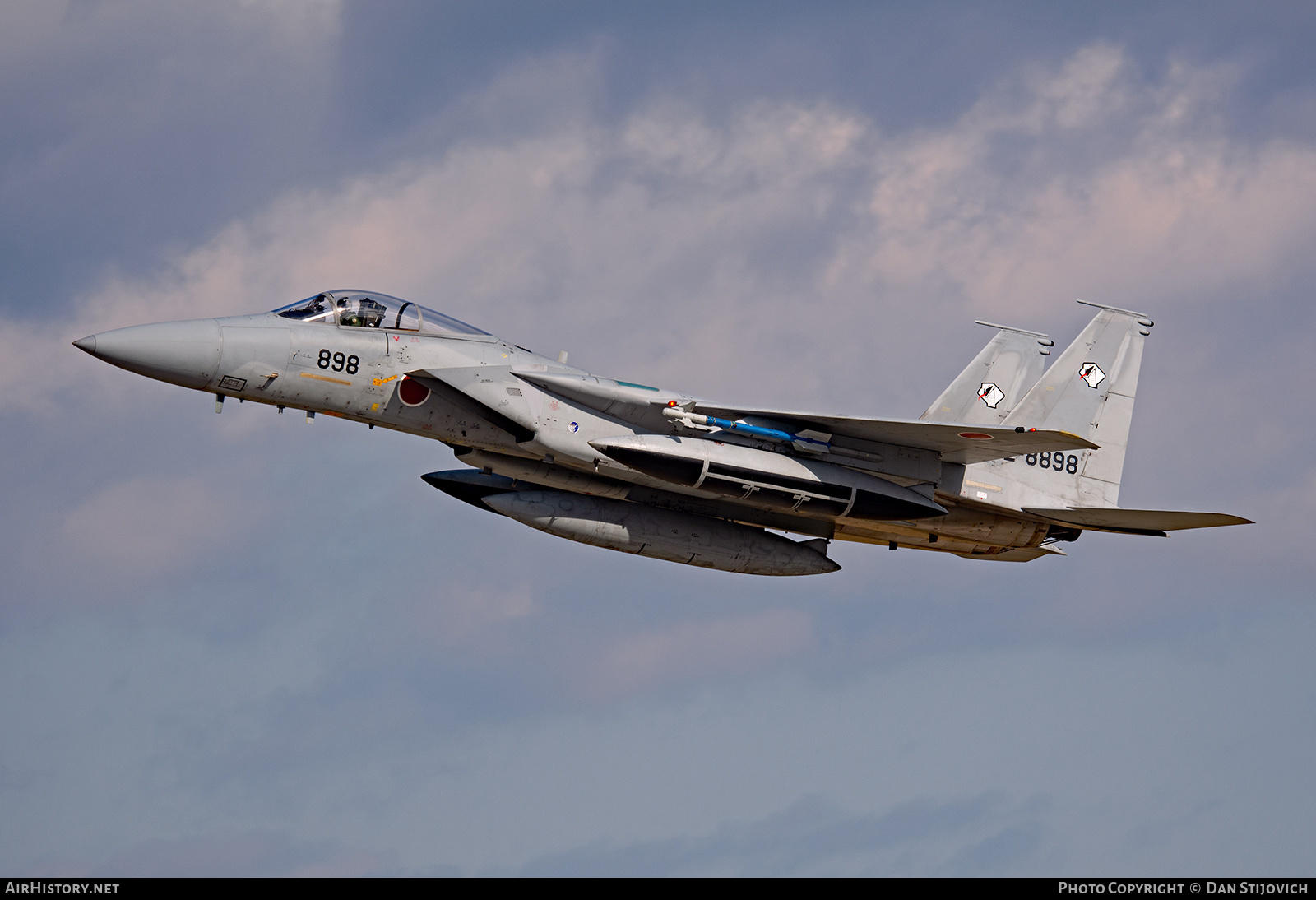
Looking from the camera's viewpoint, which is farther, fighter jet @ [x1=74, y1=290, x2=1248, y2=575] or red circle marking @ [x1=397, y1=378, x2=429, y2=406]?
red circle marking @ [x1=397, y1=378, x2=429, y2=406]

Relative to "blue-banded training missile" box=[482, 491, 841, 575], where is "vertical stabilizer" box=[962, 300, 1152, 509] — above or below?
above

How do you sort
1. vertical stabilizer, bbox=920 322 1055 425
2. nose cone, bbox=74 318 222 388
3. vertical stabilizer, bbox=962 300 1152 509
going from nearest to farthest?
nose cone, bbox=74 318 222 388
vertical stabilizer, bbox=962 300 1152 509
vertical stabilizer, bbox=920 322 1055 425

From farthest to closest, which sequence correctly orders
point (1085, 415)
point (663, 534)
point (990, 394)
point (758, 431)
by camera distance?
1. point (990, 394)
2. point (1085, 415)
3. point (663, 534)
4. point (758, 431)

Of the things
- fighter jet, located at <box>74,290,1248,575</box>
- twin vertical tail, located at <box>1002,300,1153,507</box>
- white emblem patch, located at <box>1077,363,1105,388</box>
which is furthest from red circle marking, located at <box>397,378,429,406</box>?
white emblem patch, located at <box>1077,363,1105,388</box>

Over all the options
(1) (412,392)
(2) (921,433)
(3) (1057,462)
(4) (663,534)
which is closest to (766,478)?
(2) (921,433)

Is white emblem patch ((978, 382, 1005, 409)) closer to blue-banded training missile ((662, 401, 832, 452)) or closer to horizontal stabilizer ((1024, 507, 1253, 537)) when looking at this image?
horizontal stabilizer ((1024, 507, 1253, 537))

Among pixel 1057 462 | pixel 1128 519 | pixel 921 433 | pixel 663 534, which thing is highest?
pixel 1057 462

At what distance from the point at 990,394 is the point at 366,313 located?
11623mm

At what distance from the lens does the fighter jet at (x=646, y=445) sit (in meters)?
21.4

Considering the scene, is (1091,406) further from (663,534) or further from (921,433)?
(663,534)

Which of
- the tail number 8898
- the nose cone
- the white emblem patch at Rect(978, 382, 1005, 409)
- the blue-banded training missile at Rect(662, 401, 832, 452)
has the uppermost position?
the white emblem patch at Rect(978, 382, 1005, 409)

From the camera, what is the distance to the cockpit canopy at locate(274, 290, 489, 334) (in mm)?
21766

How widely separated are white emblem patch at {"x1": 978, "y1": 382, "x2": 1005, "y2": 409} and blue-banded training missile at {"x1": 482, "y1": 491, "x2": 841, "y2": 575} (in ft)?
13.3

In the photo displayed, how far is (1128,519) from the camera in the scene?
968 inches
